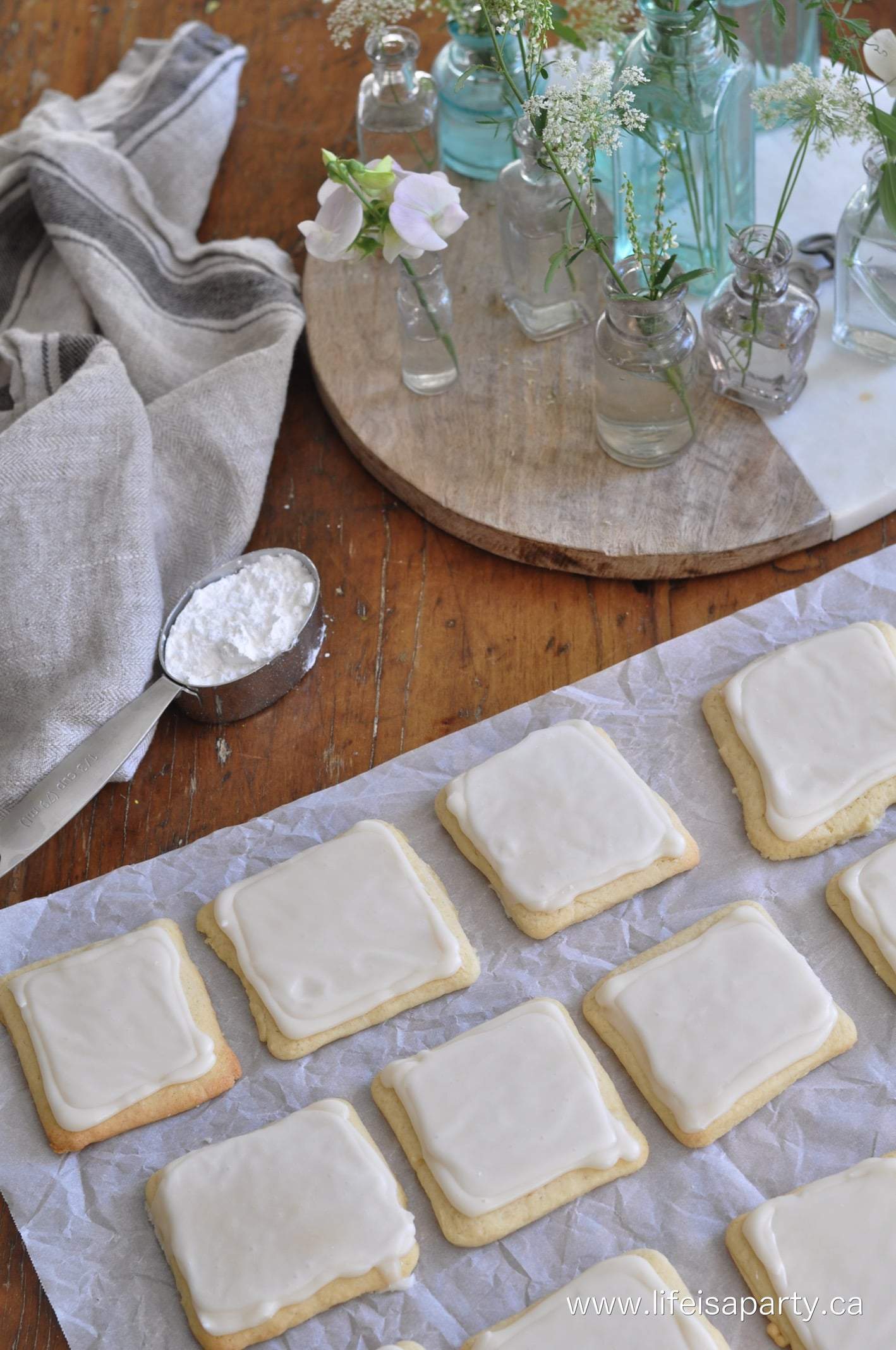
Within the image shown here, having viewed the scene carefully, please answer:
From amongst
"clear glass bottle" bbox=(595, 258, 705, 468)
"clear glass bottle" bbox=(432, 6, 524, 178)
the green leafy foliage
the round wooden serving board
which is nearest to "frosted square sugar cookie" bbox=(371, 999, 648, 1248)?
the round wooden serving board

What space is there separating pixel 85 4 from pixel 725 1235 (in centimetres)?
284

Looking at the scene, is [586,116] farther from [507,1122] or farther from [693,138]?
[507,1122]

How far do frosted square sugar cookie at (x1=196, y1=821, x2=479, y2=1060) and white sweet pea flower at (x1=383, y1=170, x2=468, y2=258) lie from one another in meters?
0.82

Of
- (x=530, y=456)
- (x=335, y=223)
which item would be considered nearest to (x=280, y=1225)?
(x=530, y=456)

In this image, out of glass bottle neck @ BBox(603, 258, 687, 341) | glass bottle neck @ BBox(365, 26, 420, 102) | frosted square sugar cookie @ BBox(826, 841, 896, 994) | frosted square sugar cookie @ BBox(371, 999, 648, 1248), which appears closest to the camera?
frosted square sugar cookie @ BBox(371, 999, 648, 1248)

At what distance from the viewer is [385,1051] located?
1661 millimetres

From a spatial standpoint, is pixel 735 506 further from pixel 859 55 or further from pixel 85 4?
pixel 85 4

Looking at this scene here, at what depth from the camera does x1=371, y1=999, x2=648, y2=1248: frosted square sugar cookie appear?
1520 mm

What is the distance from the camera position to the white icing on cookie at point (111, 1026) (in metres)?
1.61

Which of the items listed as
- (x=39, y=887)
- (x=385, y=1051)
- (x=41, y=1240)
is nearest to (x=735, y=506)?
(x=385, y=1051)

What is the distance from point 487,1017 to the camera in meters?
1.68

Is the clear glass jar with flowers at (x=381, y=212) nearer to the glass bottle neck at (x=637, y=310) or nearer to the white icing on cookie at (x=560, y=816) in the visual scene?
the glass bottle neck at (x=637, y=310)

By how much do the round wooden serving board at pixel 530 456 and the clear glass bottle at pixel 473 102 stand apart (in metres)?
0.22

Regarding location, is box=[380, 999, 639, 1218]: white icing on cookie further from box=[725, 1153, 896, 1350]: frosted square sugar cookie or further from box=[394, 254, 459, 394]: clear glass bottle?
box=[394, 254, 459, 394]: clear glass bottle
